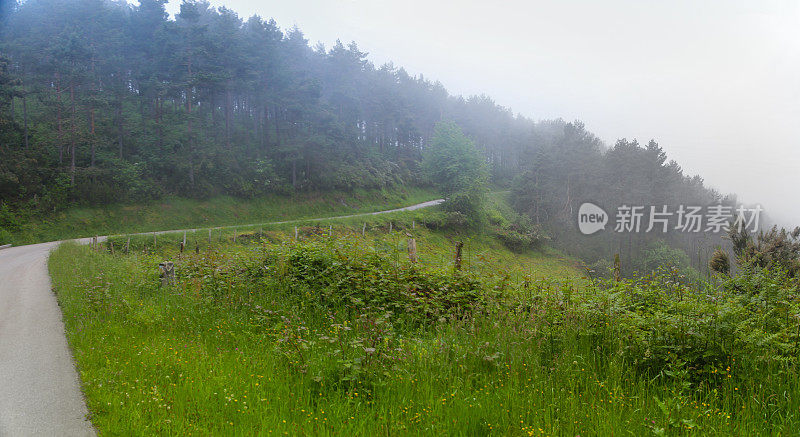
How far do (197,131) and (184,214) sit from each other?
457 inches

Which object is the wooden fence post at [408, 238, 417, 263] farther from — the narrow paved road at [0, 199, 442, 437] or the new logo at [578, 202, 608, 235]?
the new logo at [578, 202, 608, 235]

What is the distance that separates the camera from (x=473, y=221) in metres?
52.3

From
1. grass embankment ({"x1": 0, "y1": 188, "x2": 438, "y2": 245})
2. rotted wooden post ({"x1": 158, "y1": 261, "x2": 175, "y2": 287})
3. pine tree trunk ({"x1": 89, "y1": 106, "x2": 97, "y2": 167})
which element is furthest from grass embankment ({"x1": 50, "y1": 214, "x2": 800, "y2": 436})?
pine tree trunk ({"x1": 89, "y1": 106, "x2": 97, "y2": 167})

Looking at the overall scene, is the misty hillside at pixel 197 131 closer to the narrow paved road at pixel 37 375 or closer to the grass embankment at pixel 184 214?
the grass embankment at pixel 184 214

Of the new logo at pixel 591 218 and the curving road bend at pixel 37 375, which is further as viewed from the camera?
the new logo at pixel 591 218

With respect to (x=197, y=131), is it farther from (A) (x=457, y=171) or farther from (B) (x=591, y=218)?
(B) (x=591, y=218)

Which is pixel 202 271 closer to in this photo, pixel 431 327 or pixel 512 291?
pixel 431 327

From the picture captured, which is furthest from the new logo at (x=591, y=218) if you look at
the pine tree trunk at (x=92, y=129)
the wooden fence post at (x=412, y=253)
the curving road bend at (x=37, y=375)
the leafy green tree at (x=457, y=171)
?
the pine tree trunk at (x=92, y=129)

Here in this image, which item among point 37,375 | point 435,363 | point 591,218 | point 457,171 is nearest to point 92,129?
point 457,171

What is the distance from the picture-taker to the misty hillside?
3619 cm

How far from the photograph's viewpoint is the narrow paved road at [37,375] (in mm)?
4112

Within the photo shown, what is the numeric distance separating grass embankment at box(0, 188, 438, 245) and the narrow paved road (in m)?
25.2

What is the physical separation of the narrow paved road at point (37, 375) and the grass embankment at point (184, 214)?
82.5 feet

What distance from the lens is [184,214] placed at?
125 feet
